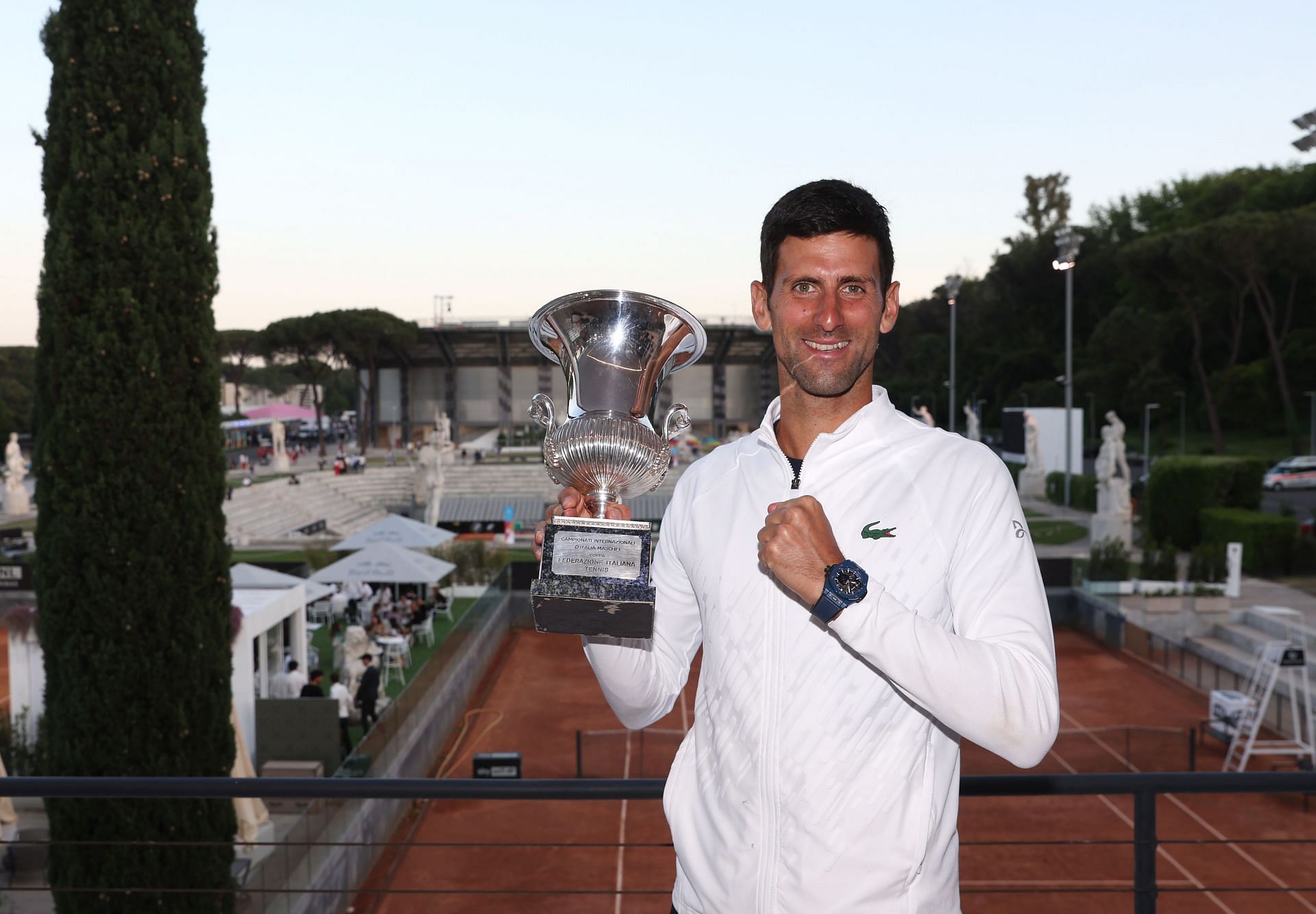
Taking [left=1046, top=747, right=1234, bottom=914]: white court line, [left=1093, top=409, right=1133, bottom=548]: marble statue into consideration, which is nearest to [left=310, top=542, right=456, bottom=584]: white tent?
[left=1046, top=747, right=1234, bottom=914]: white court line

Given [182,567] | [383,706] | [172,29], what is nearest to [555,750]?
[383,706]

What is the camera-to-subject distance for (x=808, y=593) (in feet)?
4.58

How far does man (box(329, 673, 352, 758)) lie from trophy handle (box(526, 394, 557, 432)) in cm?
855

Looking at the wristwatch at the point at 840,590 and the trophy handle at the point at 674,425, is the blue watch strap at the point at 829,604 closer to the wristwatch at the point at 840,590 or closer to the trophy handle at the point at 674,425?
the wristwatch at the point at 840,590

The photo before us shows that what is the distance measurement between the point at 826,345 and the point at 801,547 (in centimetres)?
37

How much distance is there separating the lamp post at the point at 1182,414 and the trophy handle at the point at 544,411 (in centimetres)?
4351

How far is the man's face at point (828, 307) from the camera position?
1613 mm

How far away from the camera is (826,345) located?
1.64 meters

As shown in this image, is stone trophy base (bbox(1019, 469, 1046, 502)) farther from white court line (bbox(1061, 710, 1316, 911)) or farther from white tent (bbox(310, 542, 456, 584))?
white tent (bbox(310, 542, 456, 584))

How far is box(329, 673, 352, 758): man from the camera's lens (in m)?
10.5

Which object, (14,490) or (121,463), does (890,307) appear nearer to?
(121,463)

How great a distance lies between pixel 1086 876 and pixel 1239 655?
7.21m

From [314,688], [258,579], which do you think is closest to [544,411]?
[314,688]

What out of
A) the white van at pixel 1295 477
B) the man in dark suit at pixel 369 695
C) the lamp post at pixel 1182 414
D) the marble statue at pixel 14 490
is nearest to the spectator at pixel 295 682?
the man in dark suit at pixel 369 695
